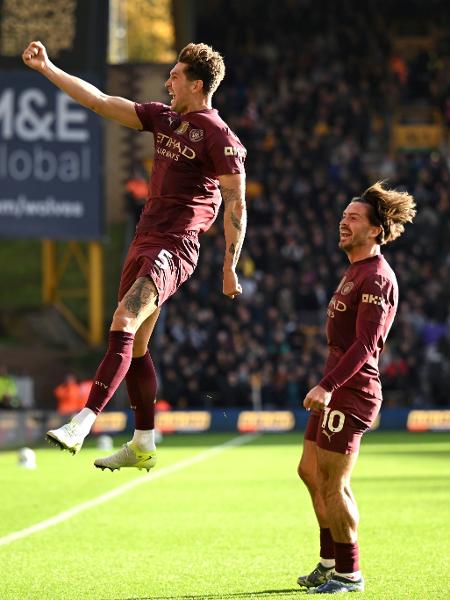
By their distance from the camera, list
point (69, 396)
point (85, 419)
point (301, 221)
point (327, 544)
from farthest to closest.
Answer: point (301, 221) → point (69, 396) → point (327, 544) → point (85, 419)

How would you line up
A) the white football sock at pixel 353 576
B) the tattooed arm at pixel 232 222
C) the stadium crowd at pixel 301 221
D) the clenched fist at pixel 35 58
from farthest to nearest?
1. the stadium crowd at pixel 301 221
2. the white football sock at pixel 353 576
3. the tattooed arm at pixel 232 222
4. the clenched fist at pixel 35 58

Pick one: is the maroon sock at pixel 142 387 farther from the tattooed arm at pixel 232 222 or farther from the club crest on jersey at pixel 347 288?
the club crest on jersey at pixel 347 288

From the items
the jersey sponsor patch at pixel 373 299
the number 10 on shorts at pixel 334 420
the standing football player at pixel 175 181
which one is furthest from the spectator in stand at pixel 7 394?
the jersey sponsor patch at pixel 373 299

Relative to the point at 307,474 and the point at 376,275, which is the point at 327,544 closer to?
the point at 307,474

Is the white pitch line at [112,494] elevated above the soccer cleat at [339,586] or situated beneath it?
situated beneath

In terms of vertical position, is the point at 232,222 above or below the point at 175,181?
below

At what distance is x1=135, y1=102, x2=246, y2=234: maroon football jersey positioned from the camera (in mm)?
8672

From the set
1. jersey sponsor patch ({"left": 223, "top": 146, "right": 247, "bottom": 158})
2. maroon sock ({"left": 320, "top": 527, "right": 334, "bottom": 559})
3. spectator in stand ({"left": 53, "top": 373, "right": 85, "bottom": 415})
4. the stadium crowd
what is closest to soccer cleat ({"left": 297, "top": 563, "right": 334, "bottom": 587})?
maroon sock ({"left": 320, "top": 527, "right": 334, "bottom": 559})

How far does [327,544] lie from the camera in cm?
913

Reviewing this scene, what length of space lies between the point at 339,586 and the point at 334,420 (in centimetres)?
101

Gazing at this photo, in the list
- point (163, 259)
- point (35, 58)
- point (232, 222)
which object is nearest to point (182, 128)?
point (232, 222)

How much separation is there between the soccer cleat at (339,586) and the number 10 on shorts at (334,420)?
3.07ft

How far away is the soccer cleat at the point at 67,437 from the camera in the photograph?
770 centimetres

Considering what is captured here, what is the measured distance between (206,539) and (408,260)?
2342 centimetres
